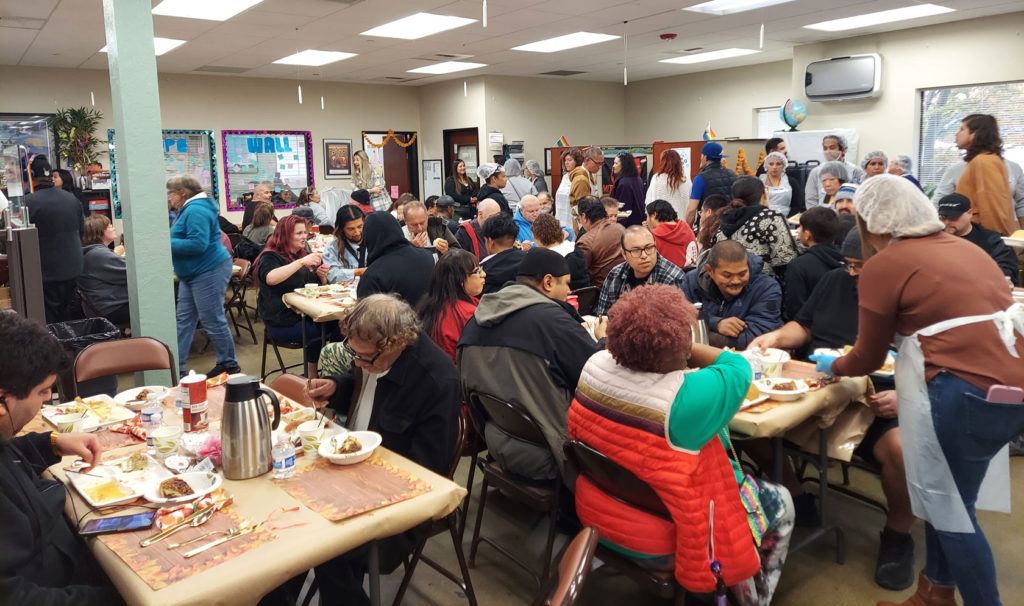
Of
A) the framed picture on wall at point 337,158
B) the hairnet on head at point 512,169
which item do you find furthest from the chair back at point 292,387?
the framed picture on wall at point 337,158

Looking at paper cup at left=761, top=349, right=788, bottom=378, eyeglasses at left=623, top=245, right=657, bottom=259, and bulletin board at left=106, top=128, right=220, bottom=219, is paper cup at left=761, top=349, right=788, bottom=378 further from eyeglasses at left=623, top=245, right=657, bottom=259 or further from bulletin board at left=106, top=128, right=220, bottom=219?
bulletin board at left=106, top=128, right=220, bottom=219

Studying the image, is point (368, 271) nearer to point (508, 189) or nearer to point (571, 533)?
point (571, 533)

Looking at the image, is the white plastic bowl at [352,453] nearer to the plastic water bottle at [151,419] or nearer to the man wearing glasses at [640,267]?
the plastic water bottle at [151,419]

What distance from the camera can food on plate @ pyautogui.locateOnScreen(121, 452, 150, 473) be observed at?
6.57 ft

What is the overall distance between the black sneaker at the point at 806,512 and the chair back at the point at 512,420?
1284 millimetres

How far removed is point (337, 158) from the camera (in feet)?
39.5

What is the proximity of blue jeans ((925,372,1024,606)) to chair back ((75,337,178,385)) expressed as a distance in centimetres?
294

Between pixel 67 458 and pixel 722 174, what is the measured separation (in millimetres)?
5432

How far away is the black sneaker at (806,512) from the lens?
297 centimetres

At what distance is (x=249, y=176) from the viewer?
37.1ft

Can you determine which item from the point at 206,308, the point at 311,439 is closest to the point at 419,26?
A: the point at 206,308

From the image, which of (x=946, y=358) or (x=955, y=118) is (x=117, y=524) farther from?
(x=955, y=118)

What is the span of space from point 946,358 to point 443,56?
8208 millimetres

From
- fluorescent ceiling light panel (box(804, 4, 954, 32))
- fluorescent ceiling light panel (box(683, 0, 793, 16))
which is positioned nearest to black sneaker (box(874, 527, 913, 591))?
fluorescent ceiling light panel (box(683, 0, 793, 16))
